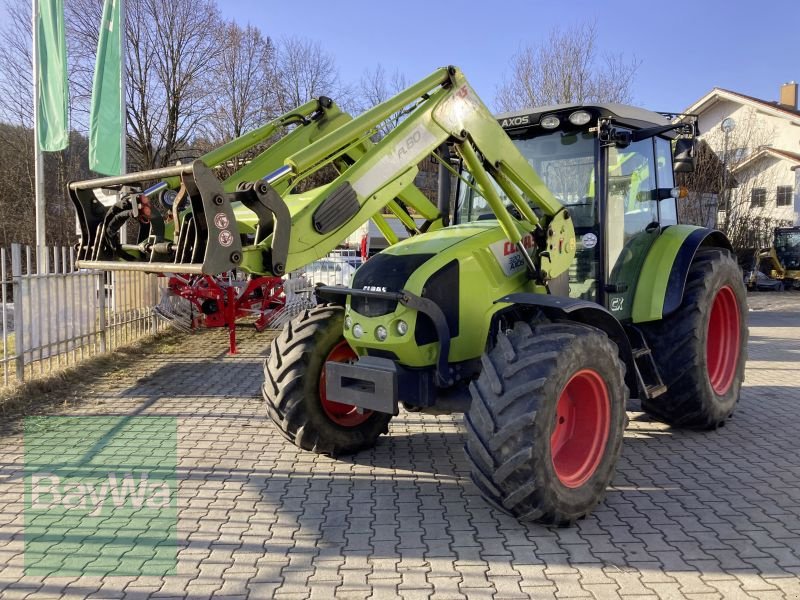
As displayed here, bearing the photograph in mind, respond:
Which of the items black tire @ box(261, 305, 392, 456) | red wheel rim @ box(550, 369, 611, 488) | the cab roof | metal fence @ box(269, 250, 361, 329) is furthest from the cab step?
metal fence @ box(269, 250, 361, 329)

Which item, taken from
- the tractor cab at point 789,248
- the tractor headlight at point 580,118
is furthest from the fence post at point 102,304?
the tractor cab at point 789,248

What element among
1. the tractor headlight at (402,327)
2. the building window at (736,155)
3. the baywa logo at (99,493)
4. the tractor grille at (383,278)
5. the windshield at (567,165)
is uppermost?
the building window at (736,155)

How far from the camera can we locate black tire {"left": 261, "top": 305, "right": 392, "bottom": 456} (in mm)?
4453

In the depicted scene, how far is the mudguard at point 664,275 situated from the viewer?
16.1 feet

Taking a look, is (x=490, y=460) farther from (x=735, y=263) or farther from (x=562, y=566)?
(x=735, y=263)

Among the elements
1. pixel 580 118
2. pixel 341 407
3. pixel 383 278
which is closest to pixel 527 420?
pixel 383 278

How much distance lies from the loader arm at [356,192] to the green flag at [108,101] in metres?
6.45

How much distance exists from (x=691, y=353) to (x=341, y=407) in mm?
2706

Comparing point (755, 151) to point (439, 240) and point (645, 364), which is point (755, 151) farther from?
point (439, 240)

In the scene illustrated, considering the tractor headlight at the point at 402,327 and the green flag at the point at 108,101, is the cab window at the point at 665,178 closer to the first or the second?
the tractor headlight at the point at 402,327

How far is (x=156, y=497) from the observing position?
406 centimetres

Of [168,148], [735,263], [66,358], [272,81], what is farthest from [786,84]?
[66,358]

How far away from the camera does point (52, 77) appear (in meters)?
9.33

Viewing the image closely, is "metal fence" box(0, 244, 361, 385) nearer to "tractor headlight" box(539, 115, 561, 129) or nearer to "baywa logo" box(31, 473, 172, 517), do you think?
"tractor headlight" box(539, 115, 561, 129)
